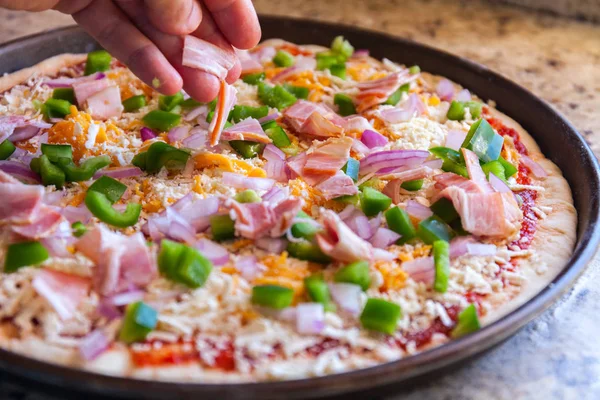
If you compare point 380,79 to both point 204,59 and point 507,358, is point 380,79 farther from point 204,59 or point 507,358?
point 507,358

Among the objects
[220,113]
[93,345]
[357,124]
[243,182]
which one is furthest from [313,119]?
[93,345]

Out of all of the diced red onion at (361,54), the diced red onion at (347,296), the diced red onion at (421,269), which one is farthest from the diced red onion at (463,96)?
the diced red onion at (347,296)

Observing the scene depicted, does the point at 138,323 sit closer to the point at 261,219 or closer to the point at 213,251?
the point at 213,251

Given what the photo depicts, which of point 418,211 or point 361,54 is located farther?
point 361,54

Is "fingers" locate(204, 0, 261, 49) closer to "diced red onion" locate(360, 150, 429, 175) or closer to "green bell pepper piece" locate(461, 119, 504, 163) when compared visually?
"diced red onion" locate(360, 150, 429, 175)

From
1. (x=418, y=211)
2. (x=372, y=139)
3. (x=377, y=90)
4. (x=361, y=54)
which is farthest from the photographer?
(x=361, y=54)

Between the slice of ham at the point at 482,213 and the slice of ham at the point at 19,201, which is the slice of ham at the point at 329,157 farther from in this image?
the slice of ham at the point at 19,201
